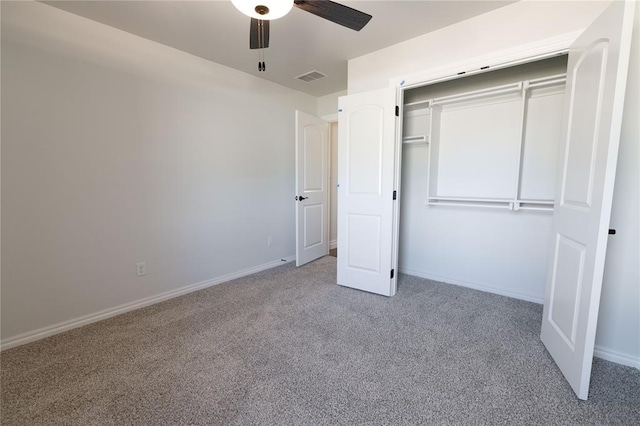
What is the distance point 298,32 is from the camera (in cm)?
242

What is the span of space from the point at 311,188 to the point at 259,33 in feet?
7.93

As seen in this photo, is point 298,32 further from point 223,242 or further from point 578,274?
point 578,274

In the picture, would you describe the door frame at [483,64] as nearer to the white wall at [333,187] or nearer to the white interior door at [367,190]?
the white interior door at [367,190]

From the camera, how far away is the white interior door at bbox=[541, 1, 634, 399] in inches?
51.0

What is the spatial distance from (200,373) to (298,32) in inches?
109

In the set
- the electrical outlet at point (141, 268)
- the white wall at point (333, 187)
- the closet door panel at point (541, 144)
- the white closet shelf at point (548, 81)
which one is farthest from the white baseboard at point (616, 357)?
→ the electrical outlet at point (141, 268)

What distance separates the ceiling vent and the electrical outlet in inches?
110

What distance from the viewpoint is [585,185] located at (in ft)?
4.86

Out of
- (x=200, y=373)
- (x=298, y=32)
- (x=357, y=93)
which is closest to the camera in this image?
(x=200, y=373)

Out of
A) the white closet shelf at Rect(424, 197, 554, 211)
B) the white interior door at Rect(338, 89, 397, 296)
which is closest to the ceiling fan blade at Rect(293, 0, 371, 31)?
the white interior door at Rect(338, 89, 397, 296)

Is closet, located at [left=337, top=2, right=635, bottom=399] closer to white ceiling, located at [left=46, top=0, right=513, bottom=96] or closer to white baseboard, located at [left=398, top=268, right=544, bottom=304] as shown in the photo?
white baseboard, located at [left=398, top=268, right=544, bottom=304]

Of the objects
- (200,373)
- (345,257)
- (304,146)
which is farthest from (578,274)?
(304,146)

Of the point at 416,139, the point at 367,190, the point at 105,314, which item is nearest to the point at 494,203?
the point at 416,139

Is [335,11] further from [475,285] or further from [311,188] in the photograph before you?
A: [475,285]
